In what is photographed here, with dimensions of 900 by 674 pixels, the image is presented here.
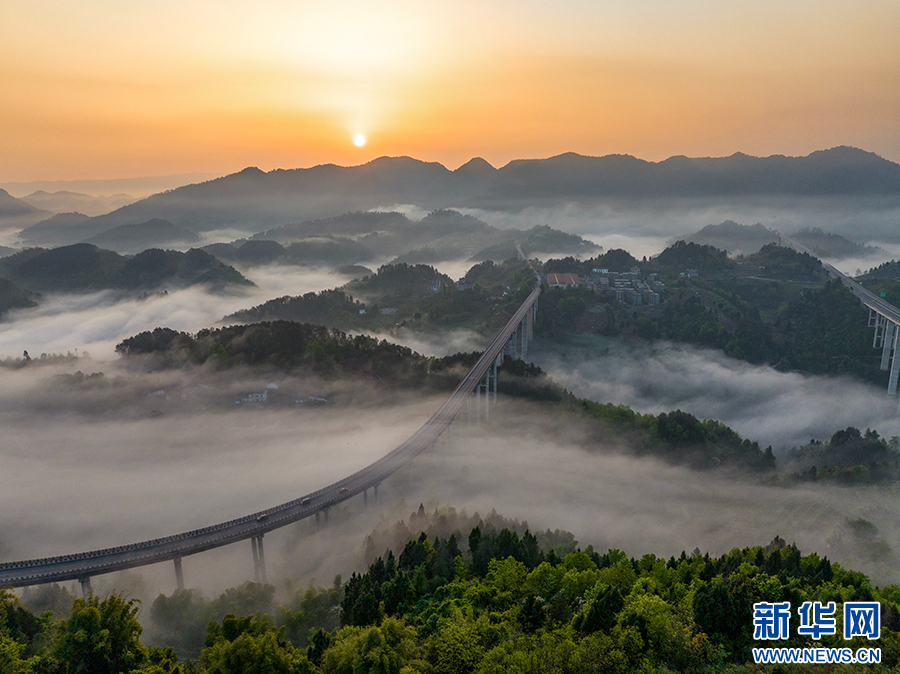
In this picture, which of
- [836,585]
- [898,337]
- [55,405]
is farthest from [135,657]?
[898,337]

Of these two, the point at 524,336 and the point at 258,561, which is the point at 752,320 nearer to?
the point at 524,336

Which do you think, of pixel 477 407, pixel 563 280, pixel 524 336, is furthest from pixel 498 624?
pixel 563 280

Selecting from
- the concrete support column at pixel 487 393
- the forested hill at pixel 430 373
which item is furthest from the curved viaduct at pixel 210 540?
the forested hill at pixel 430 373

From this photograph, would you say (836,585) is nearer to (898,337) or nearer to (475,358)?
(475,358)

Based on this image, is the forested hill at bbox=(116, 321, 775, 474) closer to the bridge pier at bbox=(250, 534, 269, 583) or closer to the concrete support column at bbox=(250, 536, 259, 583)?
the bridge pier at bbox=(250, 534, 269, 583)

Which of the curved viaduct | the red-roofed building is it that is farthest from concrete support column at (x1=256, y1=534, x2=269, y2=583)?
the red-roofed building

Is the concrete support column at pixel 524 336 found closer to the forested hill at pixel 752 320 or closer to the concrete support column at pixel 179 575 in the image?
the forested hill at pixel 752 320

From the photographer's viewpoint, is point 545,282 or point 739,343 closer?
point 739,343
